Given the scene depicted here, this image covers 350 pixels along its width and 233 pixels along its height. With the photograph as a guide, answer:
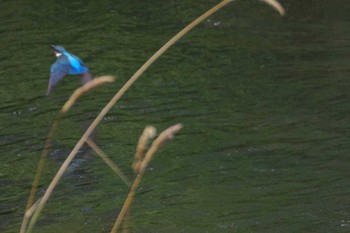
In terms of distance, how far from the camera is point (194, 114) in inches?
282

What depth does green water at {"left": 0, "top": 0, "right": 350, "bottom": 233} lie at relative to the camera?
540 centimetres

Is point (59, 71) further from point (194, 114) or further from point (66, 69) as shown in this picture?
point (194, 114)

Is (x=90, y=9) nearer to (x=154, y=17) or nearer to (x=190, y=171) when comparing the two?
(x=154, y=17)

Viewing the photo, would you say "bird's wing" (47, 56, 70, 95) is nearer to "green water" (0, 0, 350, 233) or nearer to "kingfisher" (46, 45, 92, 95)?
"kingfisher" (46, 45, 92, 95)

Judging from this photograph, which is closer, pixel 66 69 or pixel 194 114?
pixel 66 69

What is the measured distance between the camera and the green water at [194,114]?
540 cm

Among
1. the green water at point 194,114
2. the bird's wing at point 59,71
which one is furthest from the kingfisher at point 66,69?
the green water at point 194,114

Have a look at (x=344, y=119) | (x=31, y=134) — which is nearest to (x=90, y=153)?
(x=31, y=134)

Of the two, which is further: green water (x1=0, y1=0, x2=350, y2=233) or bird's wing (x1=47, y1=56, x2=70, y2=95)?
bird's wing (x1=47, y1=56, x2=70, y2=95)

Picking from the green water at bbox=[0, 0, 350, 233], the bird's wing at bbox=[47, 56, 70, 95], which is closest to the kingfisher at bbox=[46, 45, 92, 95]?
the bird's wing at bbox=[47, 56, 70, 95]

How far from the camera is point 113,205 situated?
217 inches

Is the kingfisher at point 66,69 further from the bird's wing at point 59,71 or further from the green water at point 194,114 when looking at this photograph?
the green water at point 194,114

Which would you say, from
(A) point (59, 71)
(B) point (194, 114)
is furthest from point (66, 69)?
(B) point (194, 114)

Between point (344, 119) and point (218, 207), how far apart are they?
6.13 ft
